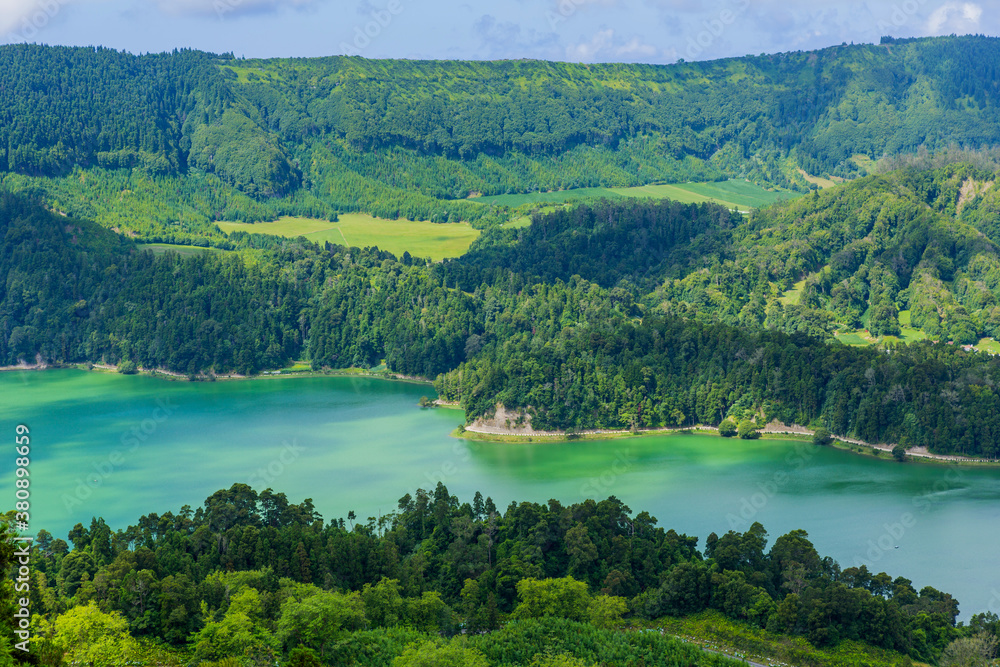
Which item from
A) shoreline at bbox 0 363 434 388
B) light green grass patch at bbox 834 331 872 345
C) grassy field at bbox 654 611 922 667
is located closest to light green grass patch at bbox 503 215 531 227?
shoreline at bbox 0 363 434 388

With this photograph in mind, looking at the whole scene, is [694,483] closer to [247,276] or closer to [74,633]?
[74,633]

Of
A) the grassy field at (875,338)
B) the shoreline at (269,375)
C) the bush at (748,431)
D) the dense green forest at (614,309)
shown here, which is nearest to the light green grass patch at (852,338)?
the grassy field at (875,338)

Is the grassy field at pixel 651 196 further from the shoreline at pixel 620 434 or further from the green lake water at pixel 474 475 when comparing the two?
the shoreline at pixel 620 434

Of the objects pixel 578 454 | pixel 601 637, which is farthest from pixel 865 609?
pixel 578 454

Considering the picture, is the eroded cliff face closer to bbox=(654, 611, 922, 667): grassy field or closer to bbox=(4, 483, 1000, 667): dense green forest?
bbox=(4, 483, 1000, 667): dense green forest

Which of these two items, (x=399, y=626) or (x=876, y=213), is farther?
(x=876, y=213)

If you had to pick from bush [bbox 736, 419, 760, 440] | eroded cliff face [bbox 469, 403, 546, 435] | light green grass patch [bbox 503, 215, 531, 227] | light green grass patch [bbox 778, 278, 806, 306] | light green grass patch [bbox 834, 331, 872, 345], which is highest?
light green grass patch [bbox 503, 215, 531, 227]
